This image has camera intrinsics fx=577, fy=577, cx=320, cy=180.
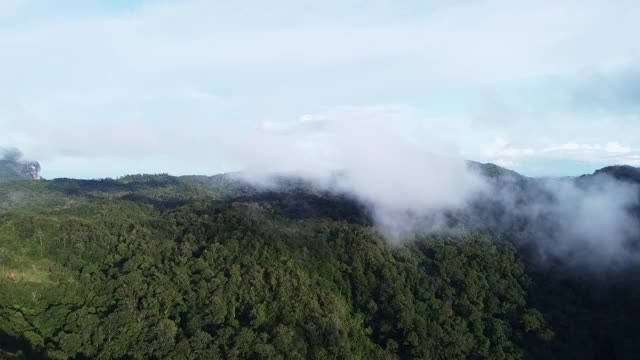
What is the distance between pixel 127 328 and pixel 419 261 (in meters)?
58.1

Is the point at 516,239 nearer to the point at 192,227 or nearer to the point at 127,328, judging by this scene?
the point at 192,227

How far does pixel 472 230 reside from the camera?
132 meters

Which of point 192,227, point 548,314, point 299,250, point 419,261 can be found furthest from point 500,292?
point 192,227

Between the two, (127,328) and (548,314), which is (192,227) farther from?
(548,314)

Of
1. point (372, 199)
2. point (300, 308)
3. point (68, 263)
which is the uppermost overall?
point (372, 199)

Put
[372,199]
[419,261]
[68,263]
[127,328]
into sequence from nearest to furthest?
[127,328]
[68,263]
[419,261]
[372,199]

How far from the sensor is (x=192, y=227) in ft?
396

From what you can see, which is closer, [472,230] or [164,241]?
[164,241]

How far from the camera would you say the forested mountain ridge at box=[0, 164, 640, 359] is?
8744 centimetres

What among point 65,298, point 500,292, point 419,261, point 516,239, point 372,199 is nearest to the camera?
point 65,298

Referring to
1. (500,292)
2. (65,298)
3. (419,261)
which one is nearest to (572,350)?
(500,292)

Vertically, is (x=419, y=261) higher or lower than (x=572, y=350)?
higher

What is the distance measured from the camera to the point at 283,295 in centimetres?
9781

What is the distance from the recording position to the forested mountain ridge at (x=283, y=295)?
87.4 metres
